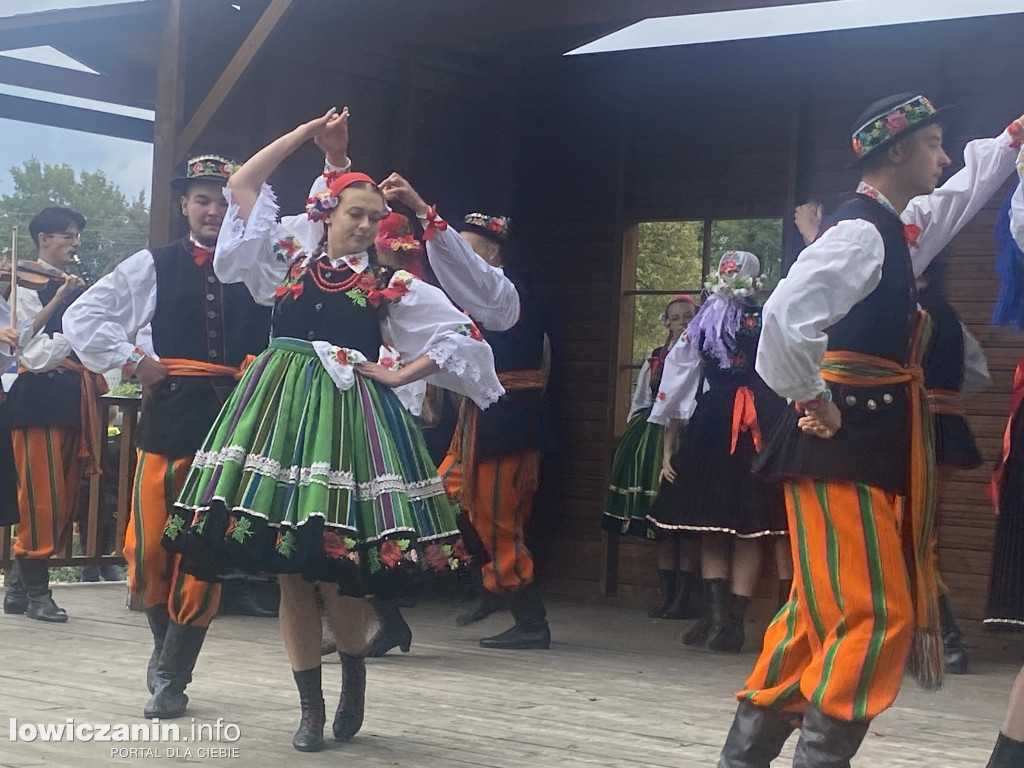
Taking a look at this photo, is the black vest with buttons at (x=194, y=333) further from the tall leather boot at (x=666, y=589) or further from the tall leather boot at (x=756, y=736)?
the tall leather boot at (x=666, y=589)

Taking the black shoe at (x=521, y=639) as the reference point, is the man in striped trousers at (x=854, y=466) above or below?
above

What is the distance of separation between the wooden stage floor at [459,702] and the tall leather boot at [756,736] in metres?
0.50

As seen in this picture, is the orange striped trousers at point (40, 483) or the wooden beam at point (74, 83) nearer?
the orange striped trousers at point (40, 483)

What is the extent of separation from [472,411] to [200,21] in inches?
90.5

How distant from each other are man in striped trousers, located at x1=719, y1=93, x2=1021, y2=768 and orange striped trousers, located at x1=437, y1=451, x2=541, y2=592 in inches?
104

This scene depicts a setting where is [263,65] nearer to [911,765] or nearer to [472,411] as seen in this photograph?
[472,411]

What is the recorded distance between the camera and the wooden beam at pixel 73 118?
755cm

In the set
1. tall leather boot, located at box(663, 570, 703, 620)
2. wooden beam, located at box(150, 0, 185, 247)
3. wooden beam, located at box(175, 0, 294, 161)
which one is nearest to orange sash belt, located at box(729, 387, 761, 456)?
tall leather boot, located at box(663, 570, 703, 620)

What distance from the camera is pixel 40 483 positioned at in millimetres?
6695

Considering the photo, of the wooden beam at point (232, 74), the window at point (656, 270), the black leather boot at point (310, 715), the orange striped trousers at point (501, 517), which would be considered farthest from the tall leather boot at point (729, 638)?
the wooden beam at point (232, 74)

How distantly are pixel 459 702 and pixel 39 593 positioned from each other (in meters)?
2.74

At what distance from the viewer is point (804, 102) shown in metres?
7.04

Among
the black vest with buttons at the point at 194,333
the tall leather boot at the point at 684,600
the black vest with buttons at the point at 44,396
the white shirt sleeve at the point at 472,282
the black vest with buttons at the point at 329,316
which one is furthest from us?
the tall leather boot at the point at 684,600

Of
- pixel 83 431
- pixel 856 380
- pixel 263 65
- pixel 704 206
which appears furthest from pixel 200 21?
pixel 856 380
